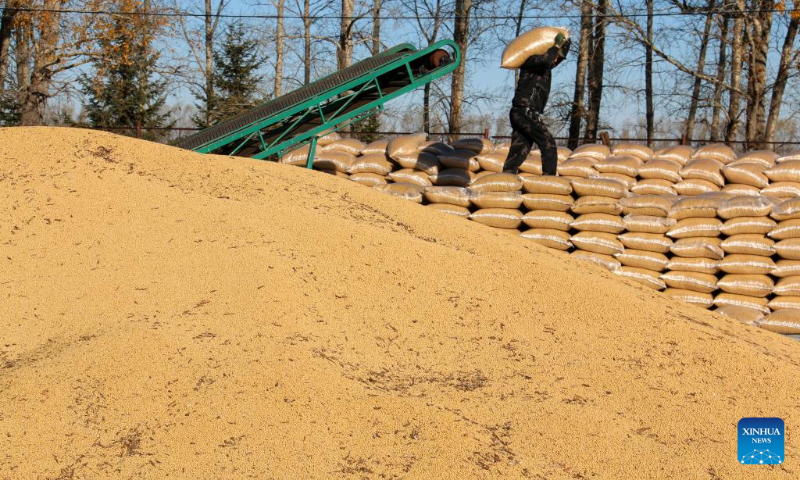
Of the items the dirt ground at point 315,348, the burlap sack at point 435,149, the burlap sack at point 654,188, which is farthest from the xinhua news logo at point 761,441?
the burlap sack at point 435,149

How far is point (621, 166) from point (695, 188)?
73 centimetres

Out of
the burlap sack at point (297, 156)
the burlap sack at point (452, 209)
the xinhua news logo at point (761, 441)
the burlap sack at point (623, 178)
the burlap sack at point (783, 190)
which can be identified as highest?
the burlap sack at point (297, 156)

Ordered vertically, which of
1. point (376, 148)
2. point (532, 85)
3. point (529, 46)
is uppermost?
point (529, 46)

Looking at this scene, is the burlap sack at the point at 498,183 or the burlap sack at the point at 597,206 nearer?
the burlap sack at the point at 597,206

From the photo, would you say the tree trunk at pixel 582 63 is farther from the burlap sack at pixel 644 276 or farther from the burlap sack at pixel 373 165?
the burlap sack at pixel 644 276

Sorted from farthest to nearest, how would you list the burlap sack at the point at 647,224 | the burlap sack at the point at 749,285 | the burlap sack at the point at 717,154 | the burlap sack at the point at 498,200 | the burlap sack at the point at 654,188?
1. the burlap sack at the point at 717,154
2. the burlap sack at the point at 654,188
3. the burlap sack at the point at 498,200
4. the burlap sack at the point at 647,224
5. the burlap sack at the point at 749,285

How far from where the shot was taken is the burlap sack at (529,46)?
7875mm

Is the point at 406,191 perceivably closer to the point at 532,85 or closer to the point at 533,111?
the point at 533,111

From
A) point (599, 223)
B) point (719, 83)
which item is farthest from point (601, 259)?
point (719, 83)

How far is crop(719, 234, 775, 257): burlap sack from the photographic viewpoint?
22.5ft

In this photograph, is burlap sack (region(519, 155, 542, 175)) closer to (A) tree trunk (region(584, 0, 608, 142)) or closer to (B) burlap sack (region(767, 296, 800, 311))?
(B) burlap sack (region(767, 296, 800, 311))

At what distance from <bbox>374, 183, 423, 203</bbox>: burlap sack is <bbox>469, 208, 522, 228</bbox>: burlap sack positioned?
25.2 inches

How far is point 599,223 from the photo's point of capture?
725cm

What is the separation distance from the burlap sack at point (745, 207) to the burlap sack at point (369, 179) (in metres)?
3.20
